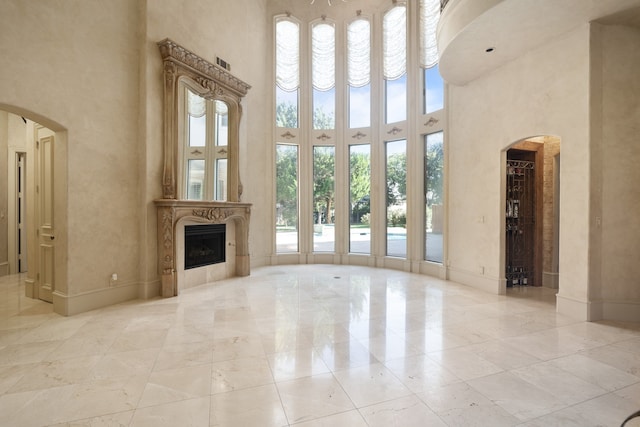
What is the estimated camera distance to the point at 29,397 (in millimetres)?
2357

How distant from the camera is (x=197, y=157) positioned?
19.7 ft

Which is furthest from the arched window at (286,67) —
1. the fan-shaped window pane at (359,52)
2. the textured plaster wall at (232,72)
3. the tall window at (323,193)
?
the fan-shaped window pane at (359,52)

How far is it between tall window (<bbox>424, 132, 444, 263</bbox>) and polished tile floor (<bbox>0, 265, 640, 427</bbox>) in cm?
221

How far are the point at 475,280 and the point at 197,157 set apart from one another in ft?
19.2

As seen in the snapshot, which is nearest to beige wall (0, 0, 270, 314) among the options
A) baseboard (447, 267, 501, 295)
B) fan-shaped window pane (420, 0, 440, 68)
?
fan-shaped window pane (420, 0, 440, 68)

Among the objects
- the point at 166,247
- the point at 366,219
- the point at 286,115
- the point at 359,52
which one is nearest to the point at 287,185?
the point at 286,115

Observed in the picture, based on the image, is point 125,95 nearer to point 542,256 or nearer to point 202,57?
point 202,57

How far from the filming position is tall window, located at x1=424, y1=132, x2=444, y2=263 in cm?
687

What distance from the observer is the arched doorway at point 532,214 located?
600 cm

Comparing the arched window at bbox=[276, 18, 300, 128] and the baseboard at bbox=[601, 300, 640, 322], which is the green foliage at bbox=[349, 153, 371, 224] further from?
the baseboard at bbox=[601, 300, 640, 322]

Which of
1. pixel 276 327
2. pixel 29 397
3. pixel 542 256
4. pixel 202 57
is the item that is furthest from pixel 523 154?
pixel 29 397

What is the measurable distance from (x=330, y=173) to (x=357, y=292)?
3836mm

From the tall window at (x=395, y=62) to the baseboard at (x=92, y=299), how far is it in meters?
6.72

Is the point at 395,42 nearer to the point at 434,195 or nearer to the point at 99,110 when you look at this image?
the point at 434,195
